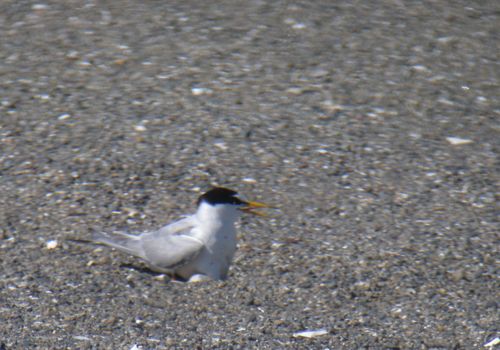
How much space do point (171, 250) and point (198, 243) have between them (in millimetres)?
148

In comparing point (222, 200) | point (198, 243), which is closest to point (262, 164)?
point (222, 200)

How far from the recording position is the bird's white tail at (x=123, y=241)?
4.95 metres

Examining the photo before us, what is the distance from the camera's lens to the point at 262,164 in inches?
247

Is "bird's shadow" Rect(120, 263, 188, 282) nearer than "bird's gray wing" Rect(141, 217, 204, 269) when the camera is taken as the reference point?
No

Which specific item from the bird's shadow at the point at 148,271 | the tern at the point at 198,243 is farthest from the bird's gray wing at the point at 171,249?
the bird's shadow at the point at 148,271

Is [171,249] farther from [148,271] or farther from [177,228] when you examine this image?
[148,271]

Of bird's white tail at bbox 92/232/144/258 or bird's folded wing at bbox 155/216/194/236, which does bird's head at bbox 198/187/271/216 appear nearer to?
bird's folded wing at bbox 155/216/194/236

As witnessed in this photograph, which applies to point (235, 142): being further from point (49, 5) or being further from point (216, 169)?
point (49, 5)

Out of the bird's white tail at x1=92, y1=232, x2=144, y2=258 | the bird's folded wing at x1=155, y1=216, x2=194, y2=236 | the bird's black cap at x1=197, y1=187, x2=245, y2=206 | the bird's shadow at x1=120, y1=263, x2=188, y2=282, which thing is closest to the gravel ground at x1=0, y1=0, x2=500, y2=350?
the bird's shadow at x1=120, y1=263, x2=188, y2=282

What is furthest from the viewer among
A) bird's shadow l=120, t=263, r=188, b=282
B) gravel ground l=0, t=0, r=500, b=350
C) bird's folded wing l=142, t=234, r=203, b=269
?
bird's shadow l=120, t=263, r=188, b=282

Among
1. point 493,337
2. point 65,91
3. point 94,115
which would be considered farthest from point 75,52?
point 493,337

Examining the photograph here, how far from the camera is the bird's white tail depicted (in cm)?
495

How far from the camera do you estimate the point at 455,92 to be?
7.51 metres

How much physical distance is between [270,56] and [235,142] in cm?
167
